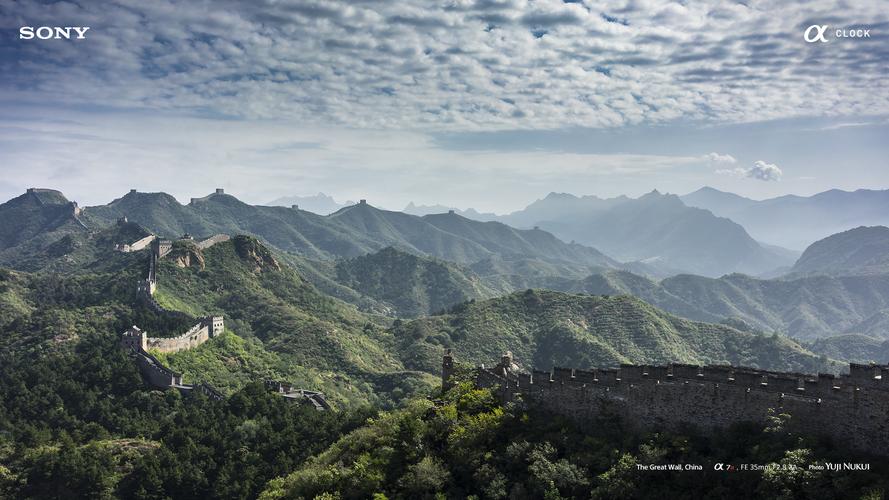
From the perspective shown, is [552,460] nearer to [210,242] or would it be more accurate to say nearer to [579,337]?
[579,337]

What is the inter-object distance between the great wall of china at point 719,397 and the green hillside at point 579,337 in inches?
4598

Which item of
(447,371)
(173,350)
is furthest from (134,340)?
(447,371)

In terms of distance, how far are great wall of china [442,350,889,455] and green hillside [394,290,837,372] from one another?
116788 millimetres

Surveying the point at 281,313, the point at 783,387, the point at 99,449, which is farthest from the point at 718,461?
the point at 281,313

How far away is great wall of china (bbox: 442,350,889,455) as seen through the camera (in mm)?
20703

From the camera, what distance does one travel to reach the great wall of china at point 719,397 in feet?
67.9

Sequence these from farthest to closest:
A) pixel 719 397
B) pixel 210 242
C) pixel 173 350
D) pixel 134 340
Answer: pixel 210 242 < pixel 173 350 < pixel 134 340 < pixel 719 397

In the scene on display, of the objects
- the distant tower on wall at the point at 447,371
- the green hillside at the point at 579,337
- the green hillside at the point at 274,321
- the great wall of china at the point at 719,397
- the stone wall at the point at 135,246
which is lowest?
the green hillside at the point at 579,337

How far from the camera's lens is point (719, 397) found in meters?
23.9

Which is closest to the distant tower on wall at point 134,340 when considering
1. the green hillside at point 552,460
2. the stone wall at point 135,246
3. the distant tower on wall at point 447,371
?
the green hillside at point 552,460

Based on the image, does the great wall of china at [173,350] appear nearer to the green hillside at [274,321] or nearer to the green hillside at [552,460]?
the green hillside at [274,321]

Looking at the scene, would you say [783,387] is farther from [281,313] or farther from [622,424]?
[281,313]

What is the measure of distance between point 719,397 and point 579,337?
458ft

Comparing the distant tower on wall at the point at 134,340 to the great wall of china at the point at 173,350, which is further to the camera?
the distant tower on wall at the point at 134,340
